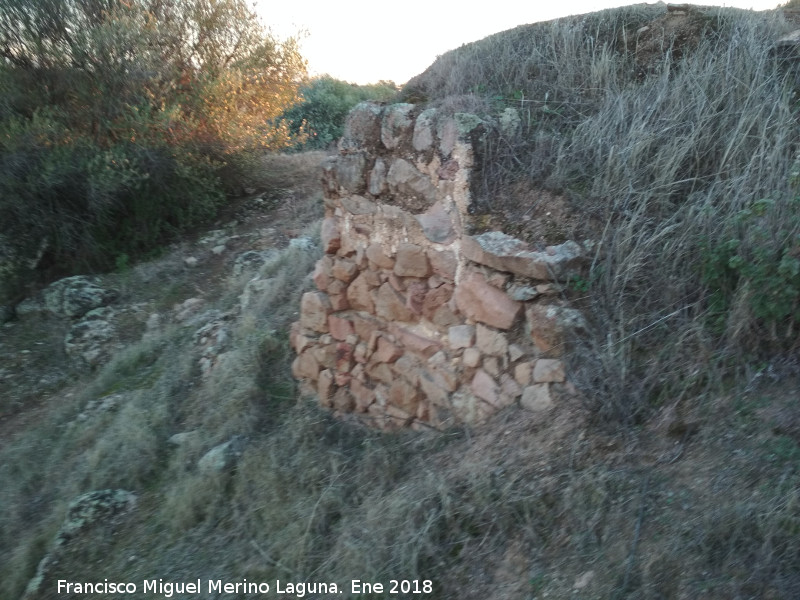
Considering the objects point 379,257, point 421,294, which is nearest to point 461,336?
point 421,294

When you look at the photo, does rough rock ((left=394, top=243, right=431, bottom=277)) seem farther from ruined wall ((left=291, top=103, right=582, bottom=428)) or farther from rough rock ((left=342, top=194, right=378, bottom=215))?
rough rock ((left=342, top=194, right=378, bottom=215))

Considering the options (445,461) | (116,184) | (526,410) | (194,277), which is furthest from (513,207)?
(116,184)

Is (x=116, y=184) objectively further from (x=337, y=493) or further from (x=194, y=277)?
(x=337, y=493)

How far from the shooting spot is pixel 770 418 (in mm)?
2264

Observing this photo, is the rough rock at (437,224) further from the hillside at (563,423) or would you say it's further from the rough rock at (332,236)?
the rough rock at (332,236)

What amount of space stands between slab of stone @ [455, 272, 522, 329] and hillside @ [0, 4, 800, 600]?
287mm

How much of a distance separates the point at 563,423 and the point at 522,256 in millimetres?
761

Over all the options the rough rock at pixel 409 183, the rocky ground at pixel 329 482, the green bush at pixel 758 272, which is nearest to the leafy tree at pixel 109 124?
the rocky ground at pixel 329 482

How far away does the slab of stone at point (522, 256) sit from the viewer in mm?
2898

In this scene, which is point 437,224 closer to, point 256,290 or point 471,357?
point 471,357

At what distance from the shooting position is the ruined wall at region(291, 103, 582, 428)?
2.96 meters

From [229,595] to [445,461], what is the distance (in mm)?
1136

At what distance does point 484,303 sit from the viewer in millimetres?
3125

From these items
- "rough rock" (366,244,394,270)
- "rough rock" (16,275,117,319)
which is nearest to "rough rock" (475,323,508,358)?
"rough rock" (366,244,394,270)
